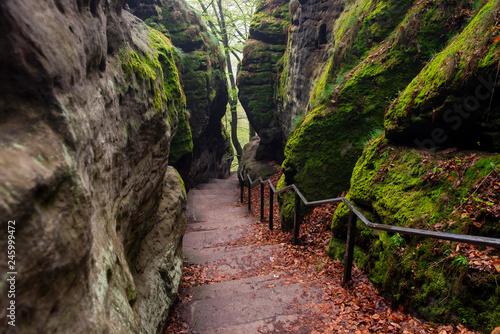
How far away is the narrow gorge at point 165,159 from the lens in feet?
4.39

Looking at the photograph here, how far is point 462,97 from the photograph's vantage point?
3312mm

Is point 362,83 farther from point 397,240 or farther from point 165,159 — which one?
point 165,159

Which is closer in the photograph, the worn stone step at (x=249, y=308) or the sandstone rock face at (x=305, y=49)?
the worn stone step at (x=249, y=308)

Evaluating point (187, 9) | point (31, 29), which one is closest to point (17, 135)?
point (31, 29)

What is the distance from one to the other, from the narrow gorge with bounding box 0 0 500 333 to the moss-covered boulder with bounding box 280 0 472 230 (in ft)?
0.11

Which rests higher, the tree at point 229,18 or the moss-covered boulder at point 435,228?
the tree at point 229,18

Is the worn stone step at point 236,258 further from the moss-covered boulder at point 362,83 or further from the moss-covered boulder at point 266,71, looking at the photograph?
the moss-covered boulder at point 266,71

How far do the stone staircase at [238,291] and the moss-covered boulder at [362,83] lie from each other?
174 centimetres

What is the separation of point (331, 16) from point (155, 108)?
26.3 feet

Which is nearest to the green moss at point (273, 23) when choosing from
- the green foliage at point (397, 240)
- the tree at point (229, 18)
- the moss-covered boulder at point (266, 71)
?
the moss-covered boulder at point (266, 71)

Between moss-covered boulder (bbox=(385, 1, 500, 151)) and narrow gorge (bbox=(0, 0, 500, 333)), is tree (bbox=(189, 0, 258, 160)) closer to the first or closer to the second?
narrow gorge (bbox=(0, 0, 500, 333))

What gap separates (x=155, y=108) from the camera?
173 inches

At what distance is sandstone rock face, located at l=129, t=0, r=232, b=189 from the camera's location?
34.7 ft

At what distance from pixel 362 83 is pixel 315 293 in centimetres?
456
